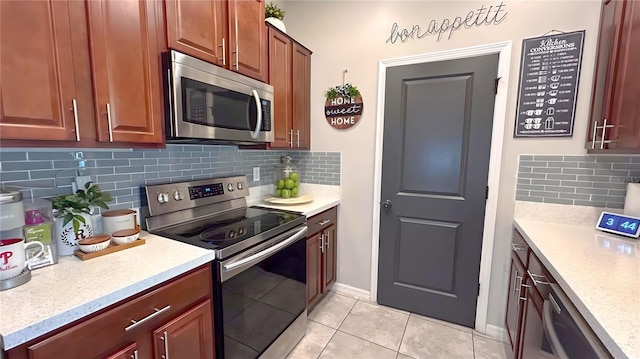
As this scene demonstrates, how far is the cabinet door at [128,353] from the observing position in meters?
0.89

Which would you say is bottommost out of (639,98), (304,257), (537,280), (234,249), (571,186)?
(304,257)

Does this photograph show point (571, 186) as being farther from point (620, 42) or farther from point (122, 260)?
A: point (122, 260)

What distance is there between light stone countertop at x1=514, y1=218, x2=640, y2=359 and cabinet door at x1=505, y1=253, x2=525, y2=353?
25 centimetres

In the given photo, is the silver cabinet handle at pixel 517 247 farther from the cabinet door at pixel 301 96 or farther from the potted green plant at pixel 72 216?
the potted green plant at pixel 72 216

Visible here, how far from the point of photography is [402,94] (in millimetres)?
2129

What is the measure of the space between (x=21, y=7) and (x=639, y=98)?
7.89ft

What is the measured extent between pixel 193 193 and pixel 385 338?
168 cm

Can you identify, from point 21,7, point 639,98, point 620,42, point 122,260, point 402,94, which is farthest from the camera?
point 402,94

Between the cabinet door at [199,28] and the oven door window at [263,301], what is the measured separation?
1.13m

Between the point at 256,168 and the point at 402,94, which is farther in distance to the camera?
the point at 256,168

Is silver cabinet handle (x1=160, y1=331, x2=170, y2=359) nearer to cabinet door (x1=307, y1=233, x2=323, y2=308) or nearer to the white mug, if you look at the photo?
the white mug

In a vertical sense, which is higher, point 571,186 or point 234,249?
point 571,186

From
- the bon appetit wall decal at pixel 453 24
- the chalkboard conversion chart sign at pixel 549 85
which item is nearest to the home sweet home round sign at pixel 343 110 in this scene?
the bon appetit wall decal at pixel 453 24

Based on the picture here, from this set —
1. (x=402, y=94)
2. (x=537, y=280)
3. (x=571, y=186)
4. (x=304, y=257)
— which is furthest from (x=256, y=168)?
(x=571, y=186)
